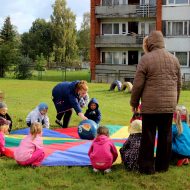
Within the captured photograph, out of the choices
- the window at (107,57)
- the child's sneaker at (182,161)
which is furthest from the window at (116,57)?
the child's sneaker at (182,161)

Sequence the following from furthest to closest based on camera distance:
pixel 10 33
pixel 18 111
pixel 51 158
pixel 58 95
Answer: pixel 10 33, pixel 18 111, pixel 58 95, pixel 51 158

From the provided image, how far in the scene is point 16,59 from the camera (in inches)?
1924

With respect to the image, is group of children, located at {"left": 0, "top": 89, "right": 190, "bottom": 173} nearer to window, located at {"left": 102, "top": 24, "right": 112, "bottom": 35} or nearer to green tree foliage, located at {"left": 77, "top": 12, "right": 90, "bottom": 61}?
window, located at {"left": 102, "top": 24, "right": 112, "bottom": 35}

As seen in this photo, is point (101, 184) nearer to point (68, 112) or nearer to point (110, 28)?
point (68, 112)

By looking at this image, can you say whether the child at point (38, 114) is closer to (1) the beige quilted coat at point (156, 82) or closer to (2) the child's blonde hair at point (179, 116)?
(2) the child's blonde hair at point (179, 116)

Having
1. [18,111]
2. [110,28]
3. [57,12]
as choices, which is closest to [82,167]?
[18,111]

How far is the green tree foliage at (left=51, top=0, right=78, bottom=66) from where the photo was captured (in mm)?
80812

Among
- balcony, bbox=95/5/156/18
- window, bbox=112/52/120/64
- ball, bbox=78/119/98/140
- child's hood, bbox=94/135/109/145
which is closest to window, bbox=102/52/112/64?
window, bbox=112/52/120/64

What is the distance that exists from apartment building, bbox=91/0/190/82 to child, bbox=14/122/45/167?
115 feet

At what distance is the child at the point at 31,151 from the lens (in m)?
7.91

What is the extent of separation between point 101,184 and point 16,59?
43.2 metres

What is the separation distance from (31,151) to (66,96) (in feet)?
12.9

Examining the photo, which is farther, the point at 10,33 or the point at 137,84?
the point at 10,33

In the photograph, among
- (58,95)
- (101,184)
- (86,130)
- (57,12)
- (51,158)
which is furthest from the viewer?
(57,12)
